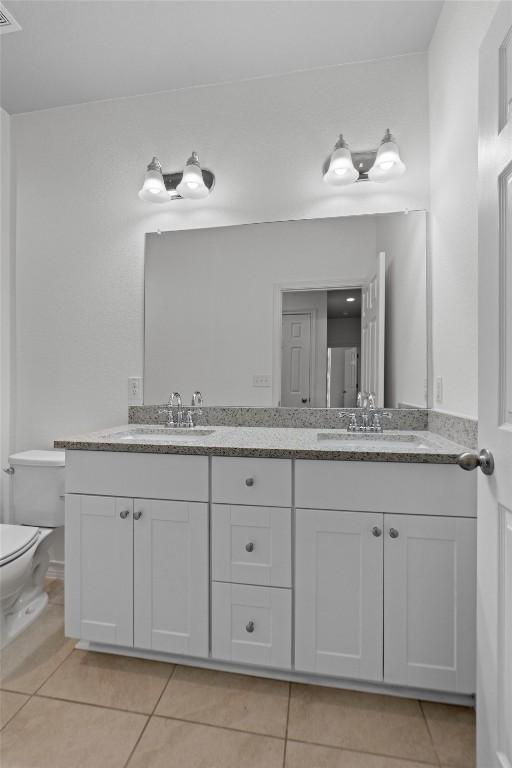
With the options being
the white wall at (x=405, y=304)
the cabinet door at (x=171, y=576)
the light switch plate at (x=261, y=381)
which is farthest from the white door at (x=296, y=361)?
the cabinet door at (x=171, y=576)

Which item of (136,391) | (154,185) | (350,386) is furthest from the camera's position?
(136,391)

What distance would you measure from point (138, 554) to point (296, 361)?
1.06 meters

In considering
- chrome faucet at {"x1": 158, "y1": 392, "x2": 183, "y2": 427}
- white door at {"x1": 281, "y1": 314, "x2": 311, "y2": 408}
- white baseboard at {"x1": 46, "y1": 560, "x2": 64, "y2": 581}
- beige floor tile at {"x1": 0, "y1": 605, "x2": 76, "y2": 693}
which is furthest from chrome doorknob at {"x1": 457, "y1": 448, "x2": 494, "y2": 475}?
white baseboard at {"x1": 46, "y1": 560, "x2": 64, "y2": 581}

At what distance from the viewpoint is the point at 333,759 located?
1.16 m

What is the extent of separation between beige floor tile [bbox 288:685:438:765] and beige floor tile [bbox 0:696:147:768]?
19.5 inches

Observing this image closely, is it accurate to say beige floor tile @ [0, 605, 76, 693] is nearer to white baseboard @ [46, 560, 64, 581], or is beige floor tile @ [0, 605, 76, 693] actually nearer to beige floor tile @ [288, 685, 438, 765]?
white baseboard @ [46, 560, 64, 581]

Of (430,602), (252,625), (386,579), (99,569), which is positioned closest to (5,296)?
(99,569)

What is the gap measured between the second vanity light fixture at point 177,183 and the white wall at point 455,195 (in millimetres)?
1061

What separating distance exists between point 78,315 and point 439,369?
1.83 m

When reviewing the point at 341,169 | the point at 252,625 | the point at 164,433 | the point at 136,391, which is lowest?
the point at 252,625

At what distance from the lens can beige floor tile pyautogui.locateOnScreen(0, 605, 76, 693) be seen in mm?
1465

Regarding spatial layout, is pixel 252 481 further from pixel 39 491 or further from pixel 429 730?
pixel 39 491

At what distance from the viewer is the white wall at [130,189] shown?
194 cm

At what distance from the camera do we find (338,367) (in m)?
1.93
